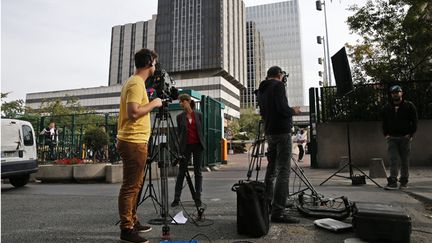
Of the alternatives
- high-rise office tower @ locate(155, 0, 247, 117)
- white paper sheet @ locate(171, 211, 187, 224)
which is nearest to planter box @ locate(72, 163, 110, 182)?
white paper sheet @ locate(171, 211, 187, 224)

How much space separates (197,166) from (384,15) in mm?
12432

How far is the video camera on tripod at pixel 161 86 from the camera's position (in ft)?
12.4

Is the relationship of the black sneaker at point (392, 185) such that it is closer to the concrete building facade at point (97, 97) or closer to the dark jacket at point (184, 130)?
the dark jacket at point (184, 130)

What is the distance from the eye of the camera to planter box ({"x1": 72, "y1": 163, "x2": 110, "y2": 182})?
965 cm

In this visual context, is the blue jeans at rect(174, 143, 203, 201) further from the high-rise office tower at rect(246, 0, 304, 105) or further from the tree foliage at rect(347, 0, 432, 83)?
the high-rise office tower at rect(246, 0, 304, 105)

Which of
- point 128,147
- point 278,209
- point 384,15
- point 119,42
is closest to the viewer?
point 128,147

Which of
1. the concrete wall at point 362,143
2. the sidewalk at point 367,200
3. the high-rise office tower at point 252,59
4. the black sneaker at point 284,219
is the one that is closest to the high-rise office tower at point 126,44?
the high-rise office tower at point 252,59

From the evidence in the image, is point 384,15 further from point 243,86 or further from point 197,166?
point 243,86

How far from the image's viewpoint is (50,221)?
14.8 feet

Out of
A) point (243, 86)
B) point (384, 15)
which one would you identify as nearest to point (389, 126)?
point (384, 15)

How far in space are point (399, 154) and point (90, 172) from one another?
27.8ft

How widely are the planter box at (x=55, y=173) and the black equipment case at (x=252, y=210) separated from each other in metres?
A: 7.96

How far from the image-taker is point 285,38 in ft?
367

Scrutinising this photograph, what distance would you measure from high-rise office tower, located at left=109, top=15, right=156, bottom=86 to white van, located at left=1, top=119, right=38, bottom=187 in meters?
97.1
